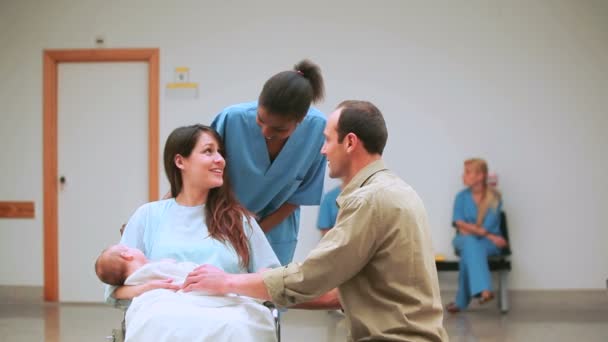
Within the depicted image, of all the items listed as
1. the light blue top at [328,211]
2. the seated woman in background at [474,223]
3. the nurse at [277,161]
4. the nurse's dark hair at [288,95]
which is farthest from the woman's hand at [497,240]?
the nurse's dark hair at [288,95]

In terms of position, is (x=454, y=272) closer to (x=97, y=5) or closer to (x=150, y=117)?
(x=150, y=117)

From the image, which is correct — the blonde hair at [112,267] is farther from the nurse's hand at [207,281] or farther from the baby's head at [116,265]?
the nurse's hand at [207,281]

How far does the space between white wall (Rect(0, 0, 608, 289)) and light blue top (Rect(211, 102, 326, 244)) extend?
11.3 feet

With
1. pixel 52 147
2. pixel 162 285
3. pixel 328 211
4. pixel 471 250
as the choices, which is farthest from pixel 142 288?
Answer: pixel 52 147

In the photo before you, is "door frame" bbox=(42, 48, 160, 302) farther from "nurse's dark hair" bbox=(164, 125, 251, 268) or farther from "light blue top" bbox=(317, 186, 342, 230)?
"nurse's dark hair" bbox=(164, 125, 251, 268)

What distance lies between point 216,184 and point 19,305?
15.5ft

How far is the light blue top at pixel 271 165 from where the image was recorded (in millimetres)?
2805

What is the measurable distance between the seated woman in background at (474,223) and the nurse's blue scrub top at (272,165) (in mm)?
3336

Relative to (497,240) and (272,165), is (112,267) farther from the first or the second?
(497,240)

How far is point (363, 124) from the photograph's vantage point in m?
1.92

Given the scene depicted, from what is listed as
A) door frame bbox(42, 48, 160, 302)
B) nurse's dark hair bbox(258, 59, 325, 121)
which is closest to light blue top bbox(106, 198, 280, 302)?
nurse's dark hair bbox(258, 59, 325, 121)

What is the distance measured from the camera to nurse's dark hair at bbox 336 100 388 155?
1.92 m

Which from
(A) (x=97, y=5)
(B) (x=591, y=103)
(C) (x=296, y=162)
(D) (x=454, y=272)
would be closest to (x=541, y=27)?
(B) (x=591, y=103)

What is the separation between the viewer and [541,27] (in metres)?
6.43
